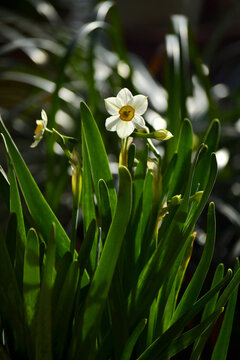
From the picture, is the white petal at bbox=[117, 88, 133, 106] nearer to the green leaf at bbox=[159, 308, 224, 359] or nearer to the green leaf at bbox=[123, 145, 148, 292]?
the green leaf at bbox=[123, 145, 148, 292]

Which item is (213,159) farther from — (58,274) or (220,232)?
(220,232)

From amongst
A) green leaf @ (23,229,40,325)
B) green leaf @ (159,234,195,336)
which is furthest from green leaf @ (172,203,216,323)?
green leaf @ (23,229,40,325)

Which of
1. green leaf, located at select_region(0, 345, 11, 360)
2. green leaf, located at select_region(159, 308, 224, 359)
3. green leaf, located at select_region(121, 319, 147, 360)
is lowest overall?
green leaf, located at select_region(159, 308, 224, 359)

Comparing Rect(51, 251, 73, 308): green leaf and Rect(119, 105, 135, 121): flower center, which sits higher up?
Rect(119, 105, 135, 121): flower center

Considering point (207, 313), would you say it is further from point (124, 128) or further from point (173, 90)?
point (173, 90)

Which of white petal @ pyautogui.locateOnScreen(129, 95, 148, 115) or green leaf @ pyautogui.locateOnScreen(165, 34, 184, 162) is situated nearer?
white petal @ pyautogui.locateOnScreen(129, 95, 148, 115)

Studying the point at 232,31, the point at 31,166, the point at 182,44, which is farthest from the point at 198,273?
the point at 232,31

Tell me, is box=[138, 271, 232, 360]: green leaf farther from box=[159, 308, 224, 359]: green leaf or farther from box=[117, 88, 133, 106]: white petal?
box=[117, 88, 133, 106]: white petal
